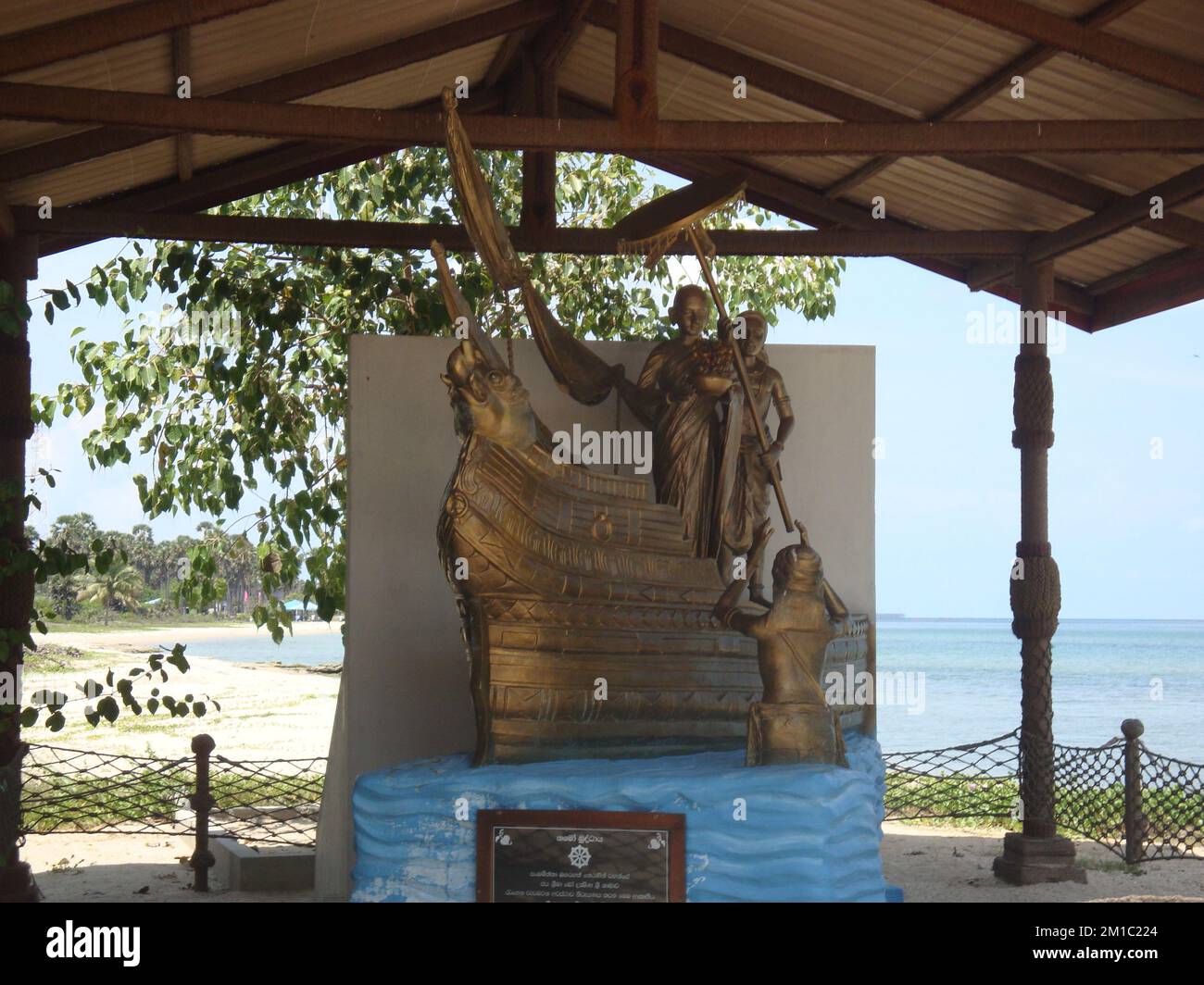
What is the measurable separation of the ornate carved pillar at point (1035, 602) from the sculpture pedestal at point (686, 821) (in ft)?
8.93

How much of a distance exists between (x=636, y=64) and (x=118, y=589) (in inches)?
1169

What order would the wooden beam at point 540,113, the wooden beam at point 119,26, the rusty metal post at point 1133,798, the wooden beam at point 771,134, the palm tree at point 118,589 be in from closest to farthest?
the wooden beam at point 119,26 < the wooden beam at point 771,134 < the wooden beam at point 540,113 < the rusty metal post at point 1133,798 < the palm tree at point 118,589

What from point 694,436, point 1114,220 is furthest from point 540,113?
point 1114,220

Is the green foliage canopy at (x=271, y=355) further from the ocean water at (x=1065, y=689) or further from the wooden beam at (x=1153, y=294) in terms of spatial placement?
the ocean water at (x=1065, y=689)

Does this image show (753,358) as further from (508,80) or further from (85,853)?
(85,853)

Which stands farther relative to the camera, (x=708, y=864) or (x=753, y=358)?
(x=753, y=358)

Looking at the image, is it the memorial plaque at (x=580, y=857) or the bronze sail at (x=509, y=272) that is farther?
the bronze sail at (x=509, y=272)

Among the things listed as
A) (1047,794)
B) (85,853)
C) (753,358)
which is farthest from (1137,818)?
(85,853)

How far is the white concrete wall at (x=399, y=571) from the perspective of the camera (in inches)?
292

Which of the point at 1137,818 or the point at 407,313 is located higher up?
the point at 407,313

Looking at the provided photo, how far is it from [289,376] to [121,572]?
2410 centimetres

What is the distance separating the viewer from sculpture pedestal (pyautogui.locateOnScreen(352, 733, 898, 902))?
5648 mm

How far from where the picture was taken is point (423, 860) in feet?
18.8

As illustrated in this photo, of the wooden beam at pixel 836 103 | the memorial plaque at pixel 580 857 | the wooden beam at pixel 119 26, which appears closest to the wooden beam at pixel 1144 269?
the wooden beam at pixel 836 103
